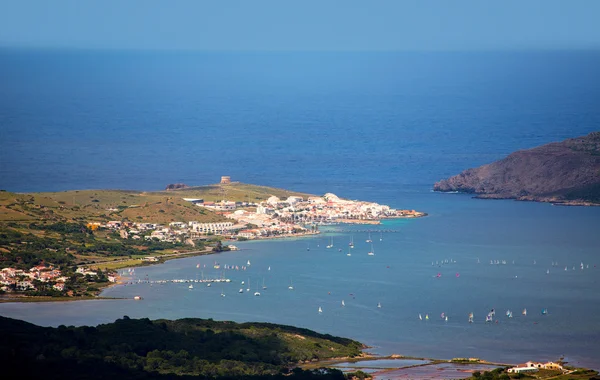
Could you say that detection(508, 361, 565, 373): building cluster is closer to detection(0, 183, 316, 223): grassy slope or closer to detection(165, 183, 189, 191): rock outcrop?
detection(0, 183, 316, 223): grassy slope

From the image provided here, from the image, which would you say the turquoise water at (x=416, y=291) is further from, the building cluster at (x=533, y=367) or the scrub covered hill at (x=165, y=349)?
the scrub covered hill at (x=165, y=349)

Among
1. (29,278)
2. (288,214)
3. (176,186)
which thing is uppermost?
(176,186)

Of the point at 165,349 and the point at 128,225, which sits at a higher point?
the point at 128,225

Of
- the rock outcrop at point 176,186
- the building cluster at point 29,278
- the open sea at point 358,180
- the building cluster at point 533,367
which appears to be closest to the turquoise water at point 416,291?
the open sea at point 358,180

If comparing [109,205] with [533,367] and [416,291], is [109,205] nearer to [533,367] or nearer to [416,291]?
[416,291]

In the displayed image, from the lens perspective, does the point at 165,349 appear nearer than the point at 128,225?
Yes

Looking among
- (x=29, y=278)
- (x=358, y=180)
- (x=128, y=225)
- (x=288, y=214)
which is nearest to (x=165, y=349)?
(x=29, y=278)

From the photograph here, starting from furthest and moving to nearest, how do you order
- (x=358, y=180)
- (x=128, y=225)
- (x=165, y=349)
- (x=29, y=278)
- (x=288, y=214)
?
(x=358, y=180) < (x=288, y=214) < (x=128, y=225) < (x=29, y=278) < (x=165, y=349)
